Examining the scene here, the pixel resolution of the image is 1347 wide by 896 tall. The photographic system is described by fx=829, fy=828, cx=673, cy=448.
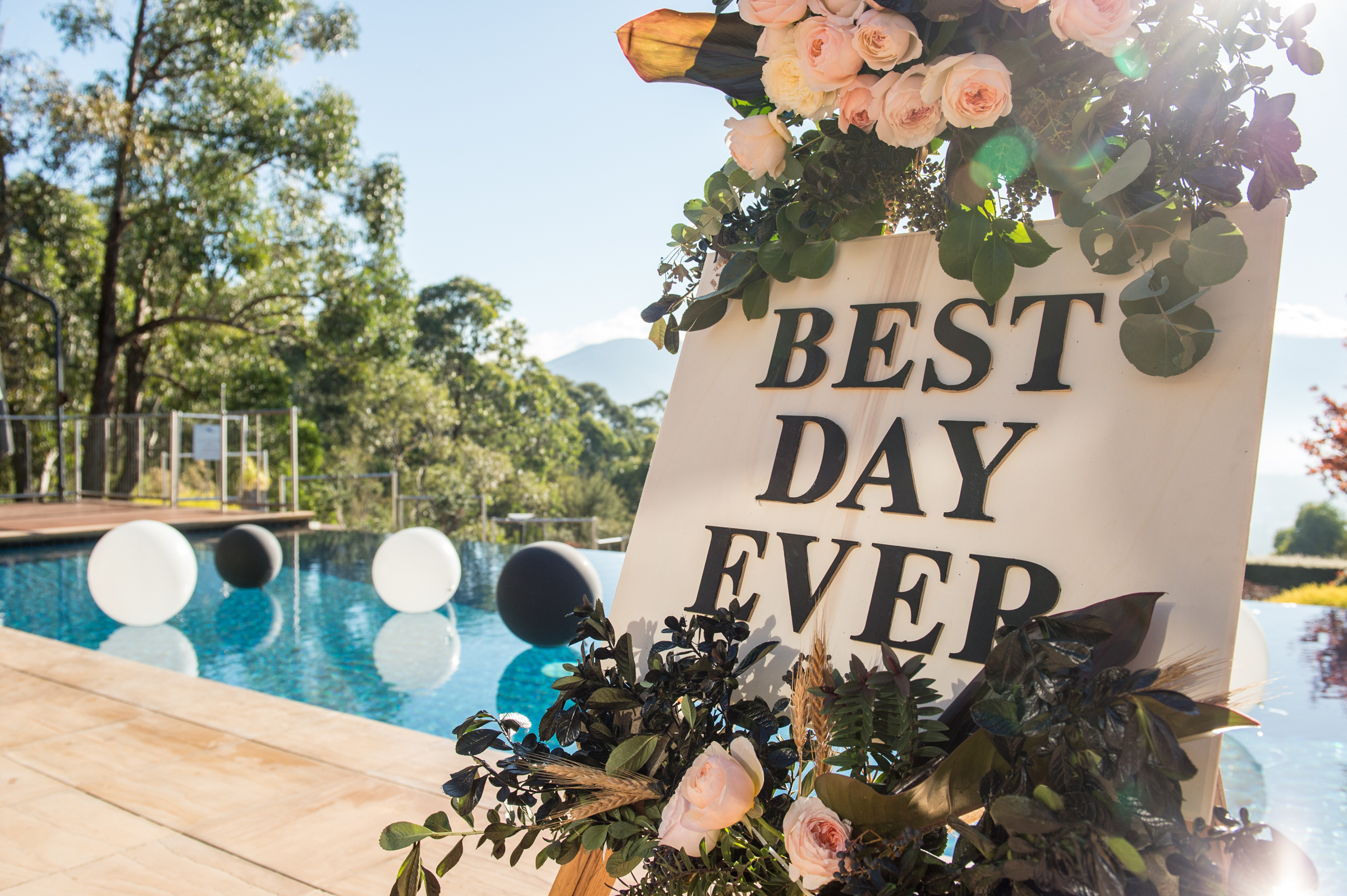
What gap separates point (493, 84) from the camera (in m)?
29.0

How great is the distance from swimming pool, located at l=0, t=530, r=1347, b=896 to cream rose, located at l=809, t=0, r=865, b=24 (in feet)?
12.3

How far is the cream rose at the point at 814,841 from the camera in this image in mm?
885

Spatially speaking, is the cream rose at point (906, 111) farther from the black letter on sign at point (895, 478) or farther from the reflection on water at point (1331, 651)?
the reflection on water at point (1331, 651)

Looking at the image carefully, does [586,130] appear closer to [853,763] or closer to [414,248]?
[414,248]

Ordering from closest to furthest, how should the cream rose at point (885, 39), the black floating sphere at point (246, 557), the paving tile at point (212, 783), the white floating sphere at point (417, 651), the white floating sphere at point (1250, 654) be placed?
1. the cream rose at point (885, 39)
2. the paving tile at point (212, 783)
3. the white floating sphere at point (1250, 654)
4. the white floating sphere at point (417, 651)
5. the black floating sphere at point (246, 557)

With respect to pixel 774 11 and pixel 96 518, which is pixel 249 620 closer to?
pixel 96 518

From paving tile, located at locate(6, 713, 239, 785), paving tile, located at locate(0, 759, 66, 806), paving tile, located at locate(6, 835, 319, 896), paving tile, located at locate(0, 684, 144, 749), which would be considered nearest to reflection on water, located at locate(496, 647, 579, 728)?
paving tile, located at locate(6, 713, 239, 785)

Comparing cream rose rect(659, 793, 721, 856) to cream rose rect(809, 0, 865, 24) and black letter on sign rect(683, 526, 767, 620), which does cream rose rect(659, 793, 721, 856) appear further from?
cream rose rect(809, 0, 865, 24)

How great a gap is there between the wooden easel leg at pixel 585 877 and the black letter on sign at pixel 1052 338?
919mm

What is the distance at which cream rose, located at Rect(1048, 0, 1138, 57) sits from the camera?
2.98 ft

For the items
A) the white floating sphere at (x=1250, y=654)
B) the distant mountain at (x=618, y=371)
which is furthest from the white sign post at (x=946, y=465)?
the white floating sphere at (x=1250, y=654)

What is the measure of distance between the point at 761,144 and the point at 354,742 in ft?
9.53

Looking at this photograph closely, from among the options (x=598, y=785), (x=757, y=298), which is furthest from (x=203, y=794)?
(x=757, y=298)

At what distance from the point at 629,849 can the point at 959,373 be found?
0.78 metres
